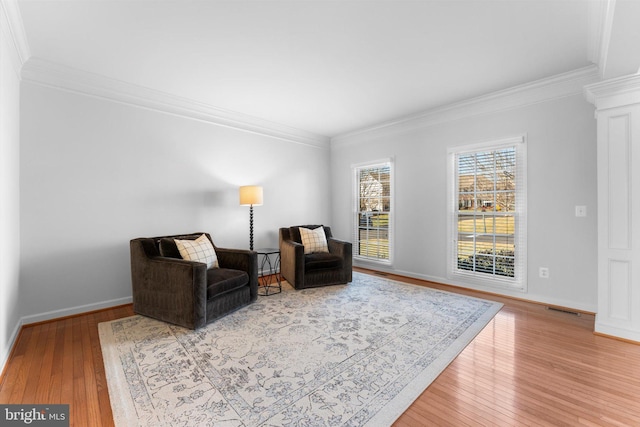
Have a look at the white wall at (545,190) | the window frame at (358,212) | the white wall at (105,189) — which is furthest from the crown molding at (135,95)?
the white wall at (545,190)

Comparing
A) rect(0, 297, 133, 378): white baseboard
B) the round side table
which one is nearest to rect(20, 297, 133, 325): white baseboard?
rect(0, 297, 133, 378): white baseboard

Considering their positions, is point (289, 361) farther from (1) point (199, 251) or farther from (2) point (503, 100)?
(2) point (503, 100)

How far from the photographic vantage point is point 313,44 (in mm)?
2576

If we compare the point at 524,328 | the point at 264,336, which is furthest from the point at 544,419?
the point at 264,336

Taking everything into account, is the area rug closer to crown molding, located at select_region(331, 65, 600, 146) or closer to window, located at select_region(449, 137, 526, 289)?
window, located at select_region(449, 137, 526, 289)

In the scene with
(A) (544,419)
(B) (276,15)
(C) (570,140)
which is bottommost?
(A) (544,419)

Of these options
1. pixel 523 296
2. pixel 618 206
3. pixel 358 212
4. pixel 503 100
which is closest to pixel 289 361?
pixel 523 296

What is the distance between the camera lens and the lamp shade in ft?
13.8

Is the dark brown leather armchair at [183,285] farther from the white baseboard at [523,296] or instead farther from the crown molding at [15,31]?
the white baseboard at [523,296]

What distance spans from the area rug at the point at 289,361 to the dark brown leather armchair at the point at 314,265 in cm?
61

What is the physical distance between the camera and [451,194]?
13.9 ft

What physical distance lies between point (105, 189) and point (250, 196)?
1710mm

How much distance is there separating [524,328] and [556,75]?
2806 mm

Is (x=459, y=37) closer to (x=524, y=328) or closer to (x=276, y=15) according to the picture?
(x=276, y=15)
